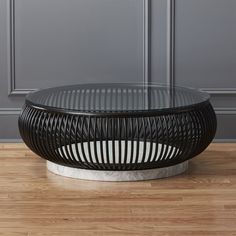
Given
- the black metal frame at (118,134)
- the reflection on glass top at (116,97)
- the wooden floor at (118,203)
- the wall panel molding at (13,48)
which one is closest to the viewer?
the wooden floor at (118,203)

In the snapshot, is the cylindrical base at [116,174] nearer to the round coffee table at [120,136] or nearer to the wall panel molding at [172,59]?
the round coffee table at [120,136]

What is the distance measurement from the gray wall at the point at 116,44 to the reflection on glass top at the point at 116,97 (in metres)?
0.27

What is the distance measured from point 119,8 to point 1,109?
742 millimetres

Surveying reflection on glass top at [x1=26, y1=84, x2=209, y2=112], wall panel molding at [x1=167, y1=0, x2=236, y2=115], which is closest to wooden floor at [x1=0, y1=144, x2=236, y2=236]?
reflection on glass top at [x1=26, y1=84, x2=209, y2=112]

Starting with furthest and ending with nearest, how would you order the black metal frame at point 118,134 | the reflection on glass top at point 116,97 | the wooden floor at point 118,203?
the reflection on glass top at point 116,97 → the black metal frame at point 118,134 → the wooden floor at point 118,203

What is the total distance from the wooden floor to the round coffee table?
0.17ft

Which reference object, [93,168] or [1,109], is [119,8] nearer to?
[1,109]

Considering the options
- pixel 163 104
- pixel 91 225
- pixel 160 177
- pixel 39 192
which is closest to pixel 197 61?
pixel 163 104

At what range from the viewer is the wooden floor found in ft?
7.67

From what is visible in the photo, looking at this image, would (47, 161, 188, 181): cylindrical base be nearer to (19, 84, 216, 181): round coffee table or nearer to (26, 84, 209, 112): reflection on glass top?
(19, 84, 216, 181): round coffee table

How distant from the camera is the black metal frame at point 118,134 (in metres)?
2.80

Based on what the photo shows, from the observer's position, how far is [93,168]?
285cm

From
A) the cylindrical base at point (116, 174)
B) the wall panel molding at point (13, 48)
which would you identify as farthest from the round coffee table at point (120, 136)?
the wall panel molding at point (13, 48)

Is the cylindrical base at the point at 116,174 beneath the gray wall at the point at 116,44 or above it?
beneath
